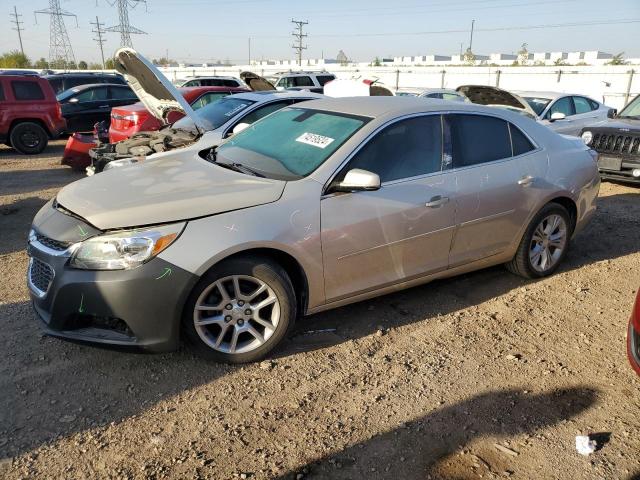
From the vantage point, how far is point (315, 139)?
12.5 ft

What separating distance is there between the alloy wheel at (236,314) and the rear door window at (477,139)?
1813mm

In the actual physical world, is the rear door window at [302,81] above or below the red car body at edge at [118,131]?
above

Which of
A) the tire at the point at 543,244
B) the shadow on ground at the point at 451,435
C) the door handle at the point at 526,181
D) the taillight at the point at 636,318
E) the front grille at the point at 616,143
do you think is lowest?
the shadow on ground at the point at 451,435

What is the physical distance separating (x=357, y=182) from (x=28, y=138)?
1125 cm

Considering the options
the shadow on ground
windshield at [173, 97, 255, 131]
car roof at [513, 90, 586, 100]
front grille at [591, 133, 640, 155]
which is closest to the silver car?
the shadow on ground

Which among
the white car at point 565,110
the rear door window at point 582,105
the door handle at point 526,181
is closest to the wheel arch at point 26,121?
the white car at point 565,110

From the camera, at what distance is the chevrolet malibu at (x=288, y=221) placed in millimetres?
2980

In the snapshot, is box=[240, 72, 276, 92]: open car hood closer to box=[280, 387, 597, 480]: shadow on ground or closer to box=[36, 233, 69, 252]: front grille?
box=[36, 233, 69, 252]: front grille

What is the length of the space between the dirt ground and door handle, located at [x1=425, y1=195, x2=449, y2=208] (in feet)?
2.95

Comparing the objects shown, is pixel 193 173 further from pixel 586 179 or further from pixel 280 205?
pixel 586 179

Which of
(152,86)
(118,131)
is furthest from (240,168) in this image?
(118,131)

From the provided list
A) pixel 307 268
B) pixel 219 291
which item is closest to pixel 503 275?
pixel 307 268

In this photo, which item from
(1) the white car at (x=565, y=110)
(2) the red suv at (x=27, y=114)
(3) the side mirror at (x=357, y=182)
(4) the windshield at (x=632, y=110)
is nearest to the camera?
(3) the side mirror at (x=357, y=182)

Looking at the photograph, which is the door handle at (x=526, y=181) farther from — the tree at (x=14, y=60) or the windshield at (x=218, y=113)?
the tree at (x=14, y=60)
